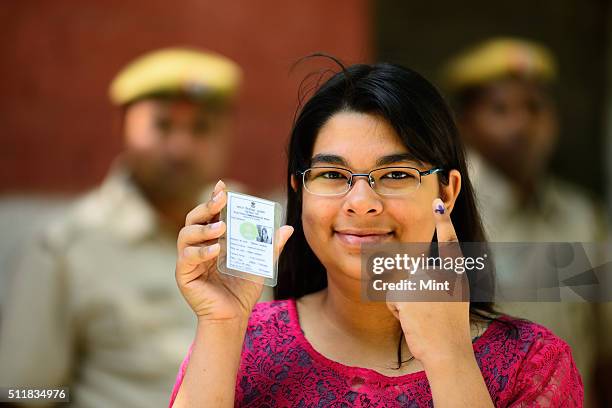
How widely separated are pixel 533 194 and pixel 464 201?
10.0 feet

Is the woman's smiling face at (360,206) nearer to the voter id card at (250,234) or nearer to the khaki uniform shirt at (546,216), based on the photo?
the voter id card at (250,234)

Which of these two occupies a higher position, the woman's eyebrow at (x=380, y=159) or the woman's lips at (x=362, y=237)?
the woman's eyebrow at (x=380, y=159)

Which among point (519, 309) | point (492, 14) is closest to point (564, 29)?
point (492, 14)

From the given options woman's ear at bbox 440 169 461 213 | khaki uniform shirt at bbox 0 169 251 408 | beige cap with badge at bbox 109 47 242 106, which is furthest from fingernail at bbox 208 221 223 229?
beige cap with badge at bbox 109 47 242 106

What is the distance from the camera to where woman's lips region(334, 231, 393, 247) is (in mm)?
2375

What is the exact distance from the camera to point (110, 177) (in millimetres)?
4871

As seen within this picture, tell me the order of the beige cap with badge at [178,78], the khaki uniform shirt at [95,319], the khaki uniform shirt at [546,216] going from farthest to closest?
1. the khaki uniform shirt at [546,216]
2. the beige cap with badge at [178,78]
3. the khaki uniform shirt at [95,319]

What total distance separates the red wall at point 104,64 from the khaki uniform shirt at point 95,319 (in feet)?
1.69

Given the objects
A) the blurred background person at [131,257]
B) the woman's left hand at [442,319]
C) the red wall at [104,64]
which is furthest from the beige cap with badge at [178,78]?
the woman's left hand at [442,319]

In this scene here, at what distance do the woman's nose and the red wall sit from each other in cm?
255

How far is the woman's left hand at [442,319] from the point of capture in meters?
2.19

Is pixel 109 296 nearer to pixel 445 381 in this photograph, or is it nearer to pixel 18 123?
pixel 18 123

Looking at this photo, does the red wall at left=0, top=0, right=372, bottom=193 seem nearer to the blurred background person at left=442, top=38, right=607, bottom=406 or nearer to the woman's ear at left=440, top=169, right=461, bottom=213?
the blurred background person at left=442, top=38, right=607, bottom=406

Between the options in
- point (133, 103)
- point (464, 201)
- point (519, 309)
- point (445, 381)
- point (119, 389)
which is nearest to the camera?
point (445, 381)
